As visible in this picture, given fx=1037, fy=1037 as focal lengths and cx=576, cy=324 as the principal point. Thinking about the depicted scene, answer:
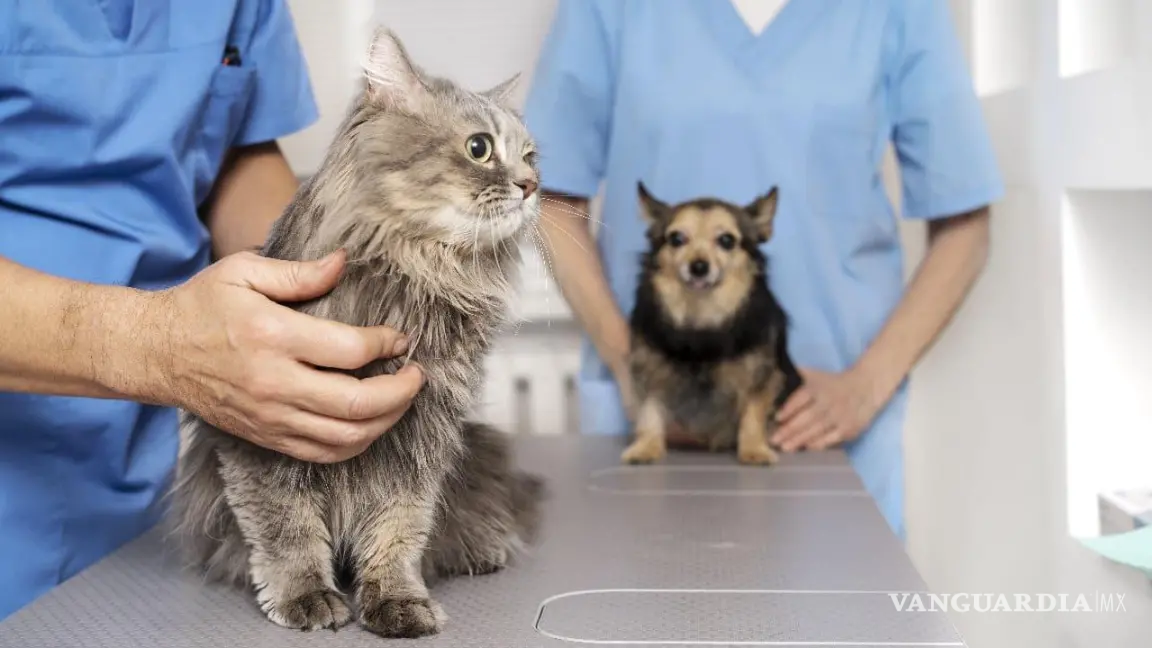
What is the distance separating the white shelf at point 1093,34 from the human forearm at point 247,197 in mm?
1142

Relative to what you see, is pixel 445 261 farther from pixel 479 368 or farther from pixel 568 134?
pixel 568 134

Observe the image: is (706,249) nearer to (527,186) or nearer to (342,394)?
(527,186)

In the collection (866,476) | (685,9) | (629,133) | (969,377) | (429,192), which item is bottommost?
(866,476)

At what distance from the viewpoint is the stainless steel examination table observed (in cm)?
86

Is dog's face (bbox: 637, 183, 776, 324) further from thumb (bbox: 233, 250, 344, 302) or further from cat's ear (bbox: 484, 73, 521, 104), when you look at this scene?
thumb (bbox: 233, 250, 344, 302)

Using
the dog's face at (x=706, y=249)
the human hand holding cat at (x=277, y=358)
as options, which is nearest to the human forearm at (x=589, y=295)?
the dog's face at (x=706, y=249)

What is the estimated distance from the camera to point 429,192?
2.82 feet

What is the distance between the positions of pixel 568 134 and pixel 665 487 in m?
0.66

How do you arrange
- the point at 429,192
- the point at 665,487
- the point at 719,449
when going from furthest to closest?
the point at 719,449, the point at 665,487, the point at 429,192

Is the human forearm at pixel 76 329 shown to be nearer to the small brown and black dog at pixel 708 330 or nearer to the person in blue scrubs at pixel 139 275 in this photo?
the person in blue scrubs at pixel 139 275

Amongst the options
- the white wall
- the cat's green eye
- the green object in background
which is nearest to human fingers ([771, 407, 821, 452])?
the white wall

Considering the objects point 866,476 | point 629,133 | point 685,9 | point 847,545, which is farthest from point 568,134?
point 847,545

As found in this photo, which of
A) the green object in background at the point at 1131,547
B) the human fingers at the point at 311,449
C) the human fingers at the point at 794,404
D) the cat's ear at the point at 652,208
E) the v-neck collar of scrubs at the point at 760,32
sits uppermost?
the v-neck collar of scrubs at the point at 760,32

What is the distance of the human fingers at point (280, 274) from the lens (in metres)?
0.83
